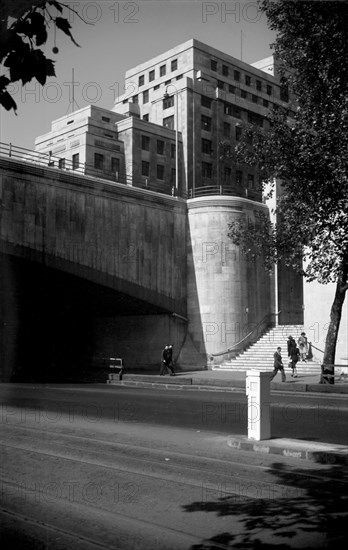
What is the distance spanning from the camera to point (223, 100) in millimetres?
73062

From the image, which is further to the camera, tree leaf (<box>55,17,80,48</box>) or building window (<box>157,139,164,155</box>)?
building window (<box>157,139,164,155</box>)

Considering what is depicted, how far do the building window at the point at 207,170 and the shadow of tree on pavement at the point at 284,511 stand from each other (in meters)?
64.2

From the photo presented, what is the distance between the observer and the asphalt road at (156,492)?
220 inches

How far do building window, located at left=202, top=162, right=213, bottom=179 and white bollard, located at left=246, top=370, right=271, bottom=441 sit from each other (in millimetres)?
61304

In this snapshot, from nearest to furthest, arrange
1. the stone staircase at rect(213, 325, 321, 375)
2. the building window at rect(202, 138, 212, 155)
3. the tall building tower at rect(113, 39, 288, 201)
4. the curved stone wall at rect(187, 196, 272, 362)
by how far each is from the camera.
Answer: the stone staircase at rect(213, 325, 321, 375), the curved stone wall at rect(187, 196, 272, 362), the tall building tower at rect(113, 39, 288, 201), the building window at rect(202, 138, 212, 155)

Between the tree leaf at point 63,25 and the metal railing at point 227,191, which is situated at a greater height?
the metal railing at point 227,191

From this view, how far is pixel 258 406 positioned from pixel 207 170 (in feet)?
206

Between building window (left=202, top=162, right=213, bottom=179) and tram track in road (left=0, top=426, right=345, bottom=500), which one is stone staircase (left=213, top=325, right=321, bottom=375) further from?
building window (left=202, top=162, right=213, bottom=179)

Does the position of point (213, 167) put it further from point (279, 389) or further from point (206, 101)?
point (279, 389)

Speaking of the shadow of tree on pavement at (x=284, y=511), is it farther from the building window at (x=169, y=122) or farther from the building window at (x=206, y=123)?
the building window at (x=169, y=122)

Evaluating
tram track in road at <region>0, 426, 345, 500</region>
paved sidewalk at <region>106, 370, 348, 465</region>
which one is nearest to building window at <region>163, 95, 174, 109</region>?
paved sidewalk at <region>106, 370, 348, 465</region>

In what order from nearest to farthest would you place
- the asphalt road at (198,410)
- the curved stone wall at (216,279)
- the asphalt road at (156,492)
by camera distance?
the asphalt road at (156,492) < the asphalt road at (198,410) < the curved stone wall at (216,279)

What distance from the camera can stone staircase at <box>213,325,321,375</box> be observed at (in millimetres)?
32541

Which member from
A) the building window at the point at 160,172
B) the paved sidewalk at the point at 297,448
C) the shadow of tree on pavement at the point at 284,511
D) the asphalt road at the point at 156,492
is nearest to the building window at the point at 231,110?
the building window at the point at 160,172
